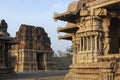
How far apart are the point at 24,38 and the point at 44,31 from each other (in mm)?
5524

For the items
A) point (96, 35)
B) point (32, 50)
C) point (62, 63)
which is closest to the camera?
point (96, 35)

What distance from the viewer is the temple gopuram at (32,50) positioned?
47.5 metres

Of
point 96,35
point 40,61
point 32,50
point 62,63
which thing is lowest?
point 62,63

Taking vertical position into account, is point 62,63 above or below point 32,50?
below

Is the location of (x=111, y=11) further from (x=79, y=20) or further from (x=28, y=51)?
(x=28, y=51)

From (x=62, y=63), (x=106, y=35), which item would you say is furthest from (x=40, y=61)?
(x=106, y=35)

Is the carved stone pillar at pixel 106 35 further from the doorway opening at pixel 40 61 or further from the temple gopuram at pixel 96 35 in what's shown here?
the doorway opening at pixel 40 61

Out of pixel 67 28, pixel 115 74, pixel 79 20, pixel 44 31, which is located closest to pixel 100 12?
pixel 79 20

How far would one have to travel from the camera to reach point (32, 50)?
160 ft

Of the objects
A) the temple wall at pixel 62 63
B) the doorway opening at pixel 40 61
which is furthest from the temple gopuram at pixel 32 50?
the temple wall at pixel 62 63

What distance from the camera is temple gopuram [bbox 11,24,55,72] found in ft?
156

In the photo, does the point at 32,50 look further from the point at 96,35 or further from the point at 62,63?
the point at 96,35

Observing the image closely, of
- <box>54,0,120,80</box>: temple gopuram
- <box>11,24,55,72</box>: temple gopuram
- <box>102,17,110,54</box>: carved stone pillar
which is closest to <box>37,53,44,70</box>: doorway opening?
<box>11,24,55,72</box>: temple gopuram

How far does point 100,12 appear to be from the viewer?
50.1 feet
